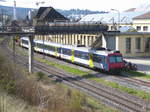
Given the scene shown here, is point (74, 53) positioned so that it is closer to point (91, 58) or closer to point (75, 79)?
point (91, 58)

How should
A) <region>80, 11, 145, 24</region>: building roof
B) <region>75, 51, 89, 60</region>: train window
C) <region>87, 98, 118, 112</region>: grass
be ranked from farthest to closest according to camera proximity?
1. <region>80, 11, 145, 24</region>: building roof
2. <region>75, 51, 89, 60</region>: train window
3. <region>87, 98, 118, 112</region>: grass

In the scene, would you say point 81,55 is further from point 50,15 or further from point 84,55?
point 50,15

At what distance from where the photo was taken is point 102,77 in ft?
114

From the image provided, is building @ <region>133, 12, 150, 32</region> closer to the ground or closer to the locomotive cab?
the ground

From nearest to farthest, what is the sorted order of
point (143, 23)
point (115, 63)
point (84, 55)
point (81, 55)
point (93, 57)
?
1. point (115, 63)
2. point (93, 57)
3. point (84, 55)
4. point (81, 55)
5. point (143, 23)

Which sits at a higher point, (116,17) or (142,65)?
(116,17)

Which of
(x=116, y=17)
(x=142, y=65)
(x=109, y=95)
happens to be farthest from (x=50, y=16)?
(x=109, y=95)

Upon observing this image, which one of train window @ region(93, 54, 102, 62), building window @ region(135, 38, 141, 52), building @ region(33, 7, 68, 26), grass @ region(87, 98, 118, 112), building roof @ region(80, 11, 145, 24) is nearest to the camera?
grass @ region(87, 98, 118, 112)

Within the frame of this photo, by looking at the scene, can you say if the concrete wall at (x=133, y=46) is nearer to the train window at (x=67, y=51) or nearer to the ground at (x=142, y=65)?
the ground at (x=142, y=65)

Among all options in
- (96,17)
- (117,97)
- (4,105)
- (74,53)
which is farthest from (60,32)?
(96,17)

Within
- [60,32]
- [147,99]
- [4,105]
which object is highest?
[60,32]

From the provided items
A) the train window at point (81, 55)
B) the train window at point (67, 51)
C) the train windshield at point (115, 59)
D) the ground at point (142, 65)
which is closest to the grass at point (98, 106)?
the train windshield at point (115, 59)

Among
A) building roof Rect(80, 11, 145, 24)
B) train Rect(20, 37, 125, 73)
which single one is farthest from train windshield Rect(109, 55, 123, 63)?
building roof Rect(80, 11, 145, 24)

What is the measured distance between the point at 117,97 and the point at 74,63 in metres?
21.4
